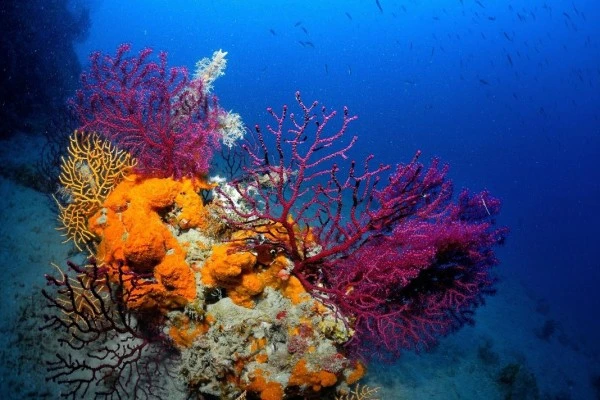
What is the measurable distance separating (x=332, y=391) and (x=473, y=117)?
139413 mm

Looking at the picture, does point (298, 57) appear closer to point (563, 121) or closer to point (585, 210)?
point (563, 121)

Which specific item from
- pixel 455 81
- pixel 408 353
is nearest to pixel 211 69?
pixel 408 353

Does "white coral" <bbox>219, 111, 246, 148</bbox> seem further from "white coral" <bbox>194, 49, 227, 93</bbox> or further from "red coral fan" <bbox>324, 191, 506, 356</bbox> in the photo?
"red coral fan" <bbox>324, 191, 506, 356</bbox>

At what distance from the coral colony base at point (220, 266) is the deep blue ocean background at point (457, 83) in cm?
3706

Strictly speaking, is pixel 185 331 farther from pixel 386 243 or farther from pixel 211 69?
pixel 211 69

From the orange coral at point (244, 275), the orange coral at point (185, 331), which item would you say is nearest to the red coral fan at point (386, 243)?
the orange coral at point (244, 275)

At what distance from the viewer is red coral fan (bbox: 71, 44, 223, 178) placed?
15.1 ft

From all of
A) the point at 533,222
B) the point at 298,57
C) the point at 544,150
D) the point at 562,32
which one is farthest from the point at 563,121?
the point at 298,57

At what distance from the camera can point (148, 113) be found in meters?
4.61

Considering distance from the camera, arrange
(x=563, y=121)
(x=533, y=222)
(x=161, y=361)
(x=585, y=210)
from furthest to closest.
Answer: (x=563, y=121)
(x=585, y=210)
(x=533, y=222)
(x=161, y=361)

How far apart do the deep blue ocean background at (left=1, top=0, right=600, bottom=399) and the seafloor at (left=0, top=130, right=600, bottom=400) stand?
1993 centimetres

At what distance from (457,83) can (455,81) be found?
1201 mm

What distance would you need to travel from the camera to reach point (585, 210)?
77812mm

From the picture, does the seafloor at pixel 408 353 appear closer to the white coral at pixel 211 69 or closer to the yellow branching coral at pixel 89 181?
the yellow branching coral at pixel 89 181
